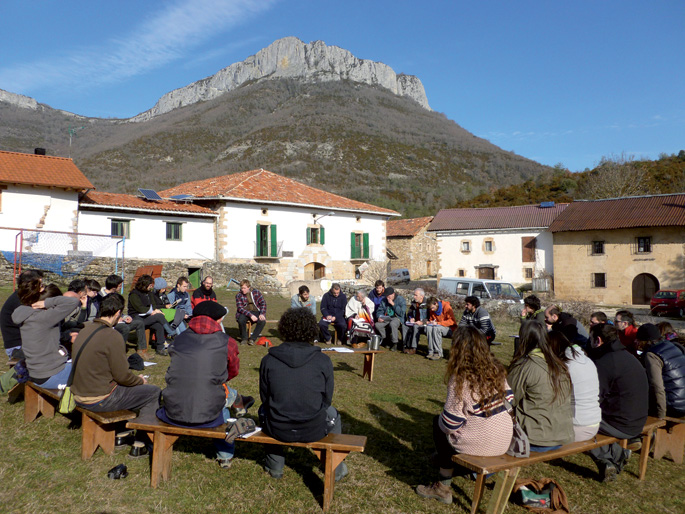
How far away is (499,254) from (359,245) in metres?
11.4

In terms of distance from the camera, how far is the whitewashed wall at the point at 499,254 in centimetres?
3183

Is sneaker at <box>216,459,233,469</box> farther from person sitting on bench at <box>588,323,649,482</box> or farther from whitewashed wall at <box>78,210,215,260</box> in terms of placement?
whitewashed wall at <box>78,210,215,260</box>

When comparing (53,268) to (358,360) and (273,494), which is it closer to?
(358,360)

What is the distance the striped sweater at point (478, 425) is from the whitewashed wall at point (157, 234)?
20724mm

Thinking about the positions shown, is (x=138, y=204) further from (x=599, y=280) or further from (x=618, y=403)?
(x=599, y=280)

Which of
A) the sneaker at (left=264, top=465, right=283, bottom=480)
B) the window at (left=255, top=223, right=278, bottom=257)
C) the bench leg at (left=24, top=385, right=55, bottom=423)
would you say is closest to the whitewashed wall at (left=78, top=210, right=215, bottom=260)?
the window at (left=255, top=223, right=278, bottom=257)

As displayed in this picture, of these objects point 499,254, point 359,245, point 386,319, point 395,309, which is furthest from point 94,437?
point 499,254

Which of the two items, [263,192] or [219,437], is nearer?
[219,437]

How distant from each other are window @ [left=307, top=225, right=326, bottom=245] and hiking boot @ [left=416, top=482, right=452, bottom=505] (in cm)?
2354

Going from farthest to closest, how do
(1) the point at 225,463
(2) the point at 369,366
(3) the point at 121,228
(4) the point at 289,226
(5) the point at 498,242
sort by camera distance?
(5) the point at 498,242 < (4) the point at 289,226 < (3) the point at 121,228 < (2) the point at 369,366 < (1) the point at 225,463

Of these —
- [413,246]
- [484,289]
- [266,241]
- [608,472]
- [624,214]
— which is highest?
[624,214]

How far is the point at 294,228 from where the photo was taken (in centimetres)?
2616

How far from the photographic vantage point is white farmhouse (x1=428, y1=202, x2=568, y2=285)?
32.0 metres

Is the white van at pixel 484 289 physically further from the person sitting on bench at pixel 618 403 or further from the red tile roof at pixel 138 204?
the red tile roof at pixel 138 204
